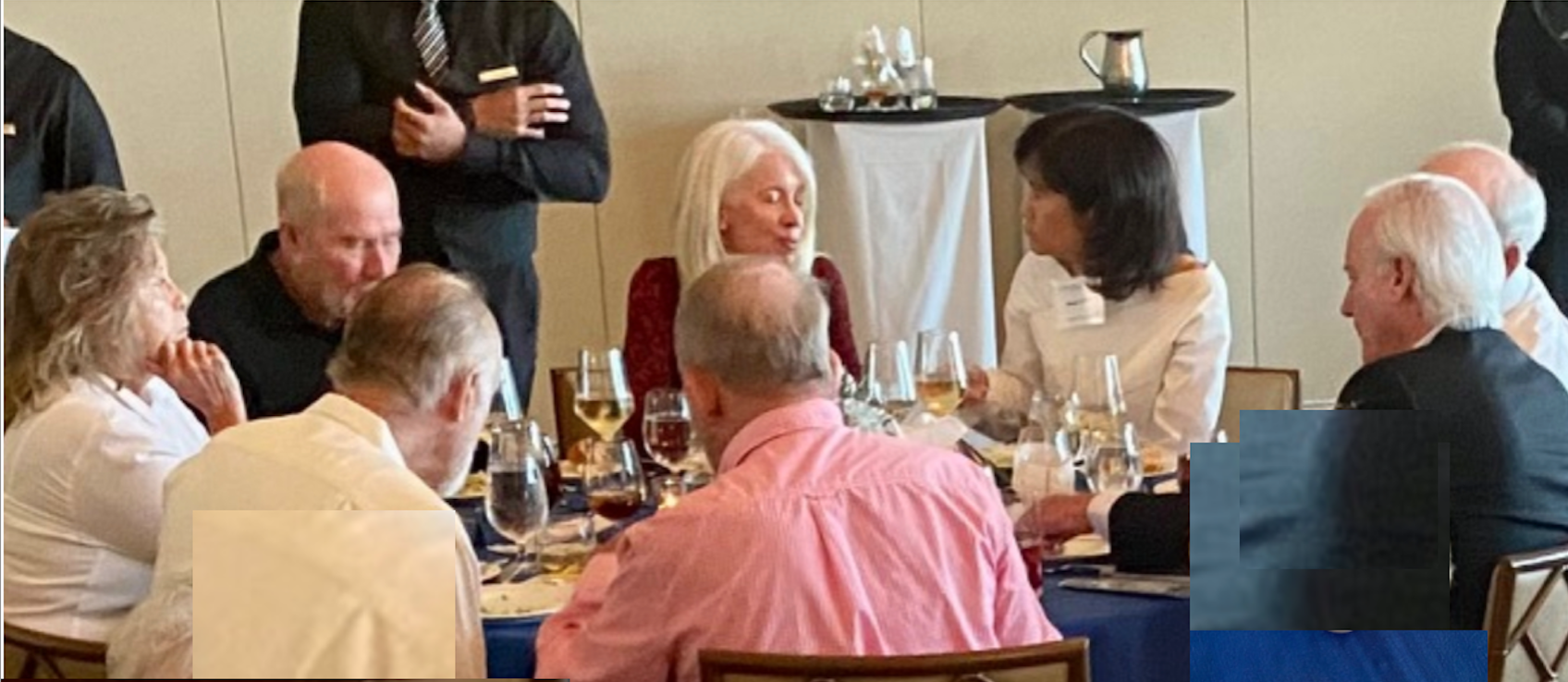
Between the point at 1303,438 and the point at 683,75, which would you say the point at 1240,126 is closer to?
the point at 683,75

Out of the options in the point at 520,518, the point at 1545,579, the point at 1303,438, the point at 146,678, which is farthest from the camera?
the point at 520,518

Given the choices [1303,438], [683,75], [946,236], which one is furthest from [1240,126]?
[1303,438]

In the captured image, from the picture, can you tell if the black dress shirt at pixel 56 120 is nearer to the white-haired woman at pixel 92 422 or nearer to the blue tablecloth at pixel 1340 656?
the white-haired woman at pixel 92 422

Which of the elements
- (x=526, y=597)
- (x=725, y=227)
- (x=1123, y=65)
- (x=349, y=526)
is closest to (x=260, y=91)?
(x=725, y=227)

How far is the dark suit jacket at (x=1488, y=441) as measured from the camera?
229 cm

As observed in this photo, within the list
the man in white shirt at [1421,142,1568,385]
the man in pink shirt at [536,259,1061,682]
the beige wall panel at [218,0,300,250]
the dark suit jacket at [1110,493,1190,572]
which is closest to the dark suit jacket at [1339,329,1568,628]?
the dark suit jacket at [1110,493,1190,572]

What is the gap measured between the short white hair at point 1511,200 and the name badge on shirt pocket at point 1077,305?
67cm

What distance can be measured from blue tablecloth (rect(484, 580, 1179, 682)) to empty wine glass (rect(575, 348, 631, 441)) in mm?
847

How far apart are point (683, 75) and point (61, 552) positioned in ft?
11.8

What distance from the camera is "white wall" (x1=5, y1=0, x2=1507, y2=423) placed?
5234 mm

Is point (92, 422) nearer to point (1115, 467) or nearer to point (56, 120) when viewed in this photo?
point (1115, 467)

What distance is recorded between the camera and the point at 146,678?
69 cm

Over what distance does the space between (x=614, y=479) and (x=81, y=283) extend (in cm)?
71

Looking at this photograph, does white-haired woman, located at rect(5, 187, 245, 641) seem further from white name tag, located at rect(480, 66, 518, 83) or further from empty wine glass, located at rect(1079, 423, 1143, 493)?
white name tag, located at rect(480, 66, 518, 83)
